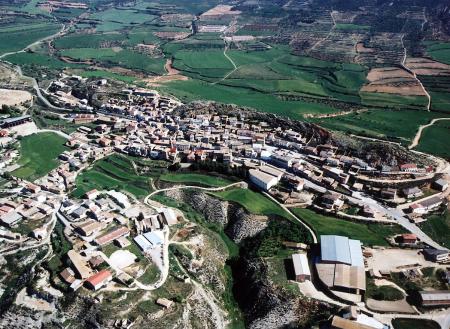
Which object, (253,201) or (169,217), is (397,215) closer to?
(253,201)

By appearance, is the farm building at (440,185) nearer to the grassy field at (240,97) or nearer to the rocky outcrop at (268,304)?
the rocky outcrop at (268,304)

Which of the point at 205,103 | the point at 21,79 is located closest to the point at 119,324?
the point at 205,103

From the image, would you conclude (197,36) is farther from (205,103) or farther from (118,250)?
(118,250)

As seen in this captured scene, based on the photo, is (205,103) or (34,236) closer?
(34,236)

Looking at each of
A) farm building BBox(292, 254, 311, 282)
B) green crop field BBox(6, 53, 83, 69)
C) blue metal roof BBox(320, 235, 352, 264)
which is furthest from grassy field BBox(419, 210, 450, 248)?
green crop field BBox(6, 53, 83, 69)

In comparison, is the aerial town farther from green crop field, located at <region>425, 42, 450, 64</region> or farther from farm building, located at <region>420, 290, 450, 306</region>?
green crop field, located at <region>425, 42, 450, 64</region>

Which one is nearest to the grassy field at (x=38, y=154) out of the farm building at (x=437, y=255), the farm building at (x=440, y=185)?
the farm building at (x=437, y=255)
